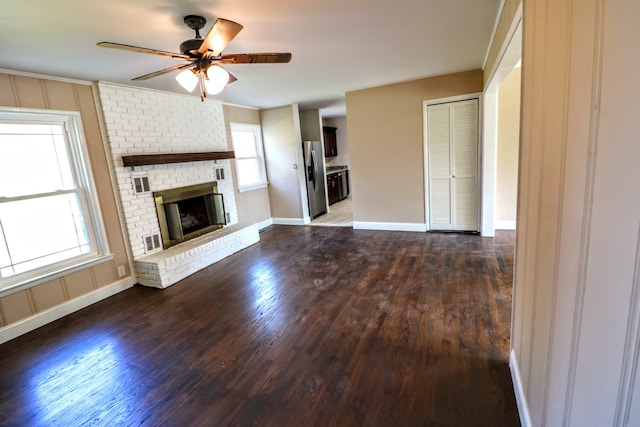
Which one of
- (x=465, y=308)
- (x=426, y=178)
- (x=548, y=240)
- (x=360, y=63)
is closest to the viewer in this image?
(x=548, y=240)

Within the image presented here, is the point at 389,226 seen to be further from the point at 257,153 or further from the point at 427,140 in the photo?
the point at 257,153

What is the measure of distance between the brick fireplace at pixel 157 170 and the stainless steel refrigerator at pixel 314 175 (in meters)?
1.88

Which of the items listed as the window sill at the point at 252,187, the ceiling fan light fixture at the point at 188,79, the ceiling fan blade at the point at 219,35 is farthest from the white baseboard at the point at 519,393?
the window sill at the point at 252,187

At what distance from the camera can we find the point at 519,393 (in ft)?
5.31

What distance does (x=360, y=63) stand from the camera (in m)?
3.49

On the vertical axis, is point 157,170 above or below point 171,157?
below

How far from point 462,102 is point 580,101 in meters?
3.93

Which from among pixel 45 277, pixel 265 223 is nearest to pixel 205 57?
pixel 45 277

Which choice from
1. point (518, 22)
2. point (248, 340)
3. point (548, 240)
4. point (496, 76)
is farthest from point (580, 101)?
point (496, 76)

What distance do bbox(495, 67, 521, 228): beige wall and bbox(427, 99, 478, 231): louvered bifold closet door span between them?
0.44 m

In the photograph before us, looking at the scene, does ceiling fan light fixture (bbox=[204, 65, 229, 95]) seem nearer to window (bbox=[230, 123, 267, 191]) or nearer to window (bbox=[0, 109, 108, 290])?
window (bbox=[0, 109, 108, 290])

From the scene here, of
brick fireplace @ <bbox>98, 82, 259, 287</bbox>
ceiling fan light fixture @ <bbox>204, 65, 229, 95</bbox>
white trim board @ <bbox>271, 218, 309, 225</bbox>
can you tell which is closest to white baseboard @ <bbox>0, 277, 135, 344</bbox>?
brick fireplace @ <bbox>98, 82, 259, 287</bbox>

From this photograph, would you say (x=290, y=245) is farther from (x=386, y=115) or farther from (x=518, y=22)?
(x=518, y=22)

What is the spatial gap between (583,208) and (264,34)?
2467 millimetres
